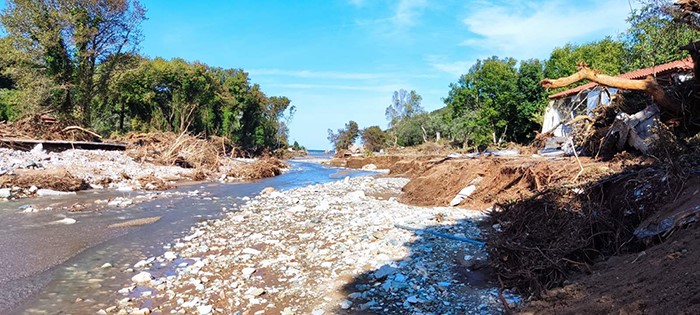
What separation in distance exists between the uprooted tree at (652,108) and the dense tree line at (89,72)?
86.8 feet

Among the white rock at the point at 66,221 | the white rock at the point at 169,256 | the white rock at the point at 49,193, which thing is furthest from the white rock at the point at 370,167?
the white rock at the point at 169,256

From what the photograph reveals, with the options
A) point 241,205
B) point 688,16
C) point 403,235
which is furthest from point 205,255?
point 688,16

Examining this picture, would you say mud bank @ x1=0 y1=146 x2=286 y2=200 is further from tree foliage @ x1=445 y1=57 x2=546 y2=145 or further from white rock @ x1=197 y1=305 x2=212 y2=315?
tree foliage @ x1=445 y1=57 x2=546 y2=145

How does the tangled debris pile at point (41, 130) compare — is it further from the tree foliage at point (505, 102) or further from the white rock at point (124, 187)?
the tree foliage at point (505, 102)

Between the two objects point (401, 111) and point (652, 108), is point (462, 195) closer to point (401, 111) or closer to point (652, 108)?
point (652, 108)

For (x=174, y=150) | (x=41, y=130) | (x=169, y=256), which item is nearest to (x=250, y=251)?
(x=169, y=256)

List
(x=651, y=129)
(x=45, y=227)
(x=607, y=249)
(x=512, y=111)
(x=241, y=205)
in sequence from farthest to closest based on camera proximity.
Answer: (x=512, y=111) → (x=241, y=205) → (x=45, y=227) → (x=651, y=129) → (x=607, y=249)

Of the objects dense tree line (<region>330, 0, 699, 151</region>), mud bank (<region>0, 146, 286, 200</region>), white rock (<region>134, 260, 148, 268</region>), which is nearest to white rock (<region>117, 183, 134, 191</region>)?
mud bank (<region>0, 146, 286, 200</region>)

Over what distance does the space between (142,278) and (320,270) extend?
7.73ft

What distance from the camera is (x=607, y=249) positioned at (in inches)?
180

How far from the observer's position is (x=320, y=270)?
545 centimetres

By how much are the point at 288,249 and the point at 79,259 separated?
124 inches

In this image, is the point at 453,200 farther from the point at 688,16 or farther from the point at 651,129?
the point at 688,16

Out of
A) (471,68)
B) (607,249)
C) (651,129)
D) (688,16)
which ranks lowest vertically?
(607,249)
